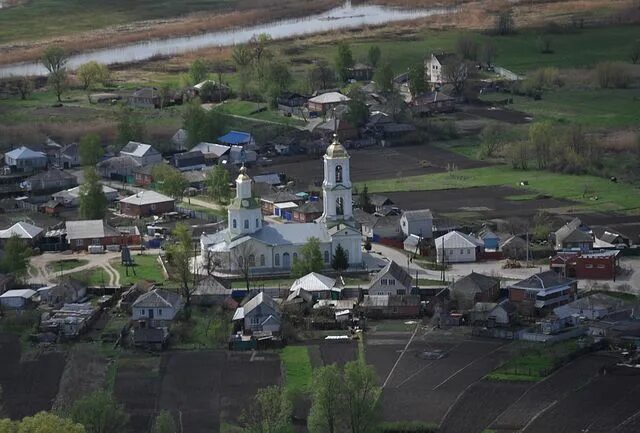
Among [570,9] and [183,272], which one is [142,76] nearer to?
[570,9]

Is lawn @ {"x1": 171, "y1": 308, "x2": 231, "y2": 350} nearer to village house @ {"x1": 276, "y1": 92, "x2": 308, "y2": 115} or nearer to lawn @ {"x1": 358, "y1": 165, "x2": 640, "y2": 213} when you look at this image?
lawn @ {"x1": 358, "y1": 165, "x2": 640, "y2": 213}

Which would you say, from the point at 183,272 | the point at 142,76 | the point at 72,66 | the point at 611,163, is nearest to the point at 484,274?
the point at 183,272

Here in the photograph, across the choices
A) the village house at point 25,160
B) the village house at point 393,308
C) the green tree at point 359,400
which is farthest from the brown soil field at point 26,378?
the village house at point 25,160

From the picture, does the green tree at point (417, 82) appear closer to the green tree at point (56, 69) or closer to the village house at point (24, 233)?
→ the green tree at point (56, 69)

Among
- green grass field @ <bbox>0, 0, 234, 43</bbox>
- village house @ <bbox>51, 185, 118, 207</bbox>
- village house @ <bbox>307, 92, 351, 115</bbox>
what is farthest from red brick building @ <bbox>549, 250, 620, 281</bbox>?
green grass field @ <bbox>0, 0, 234, 43</bbox>

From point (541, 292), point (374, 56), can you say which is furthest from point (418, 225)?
point (374, 56)
